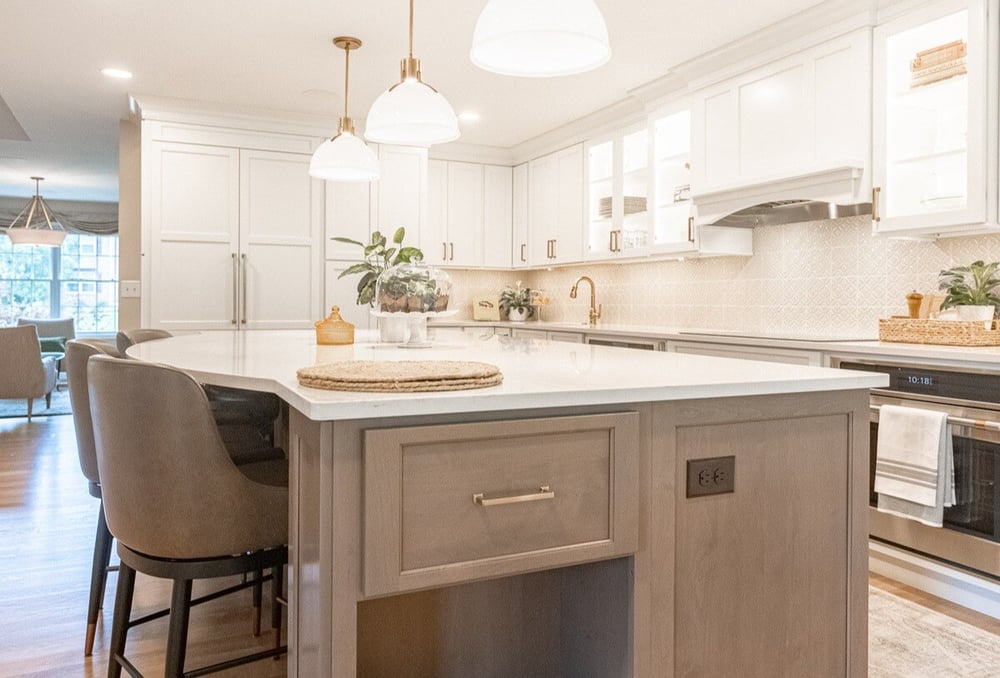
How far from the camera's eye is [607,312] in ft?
18.9

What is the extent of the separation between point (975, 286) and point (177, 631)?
3072 millimetres

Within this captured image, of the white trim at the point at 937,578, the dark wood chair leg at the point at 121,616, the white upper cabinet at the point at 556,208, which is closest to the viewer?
the dark wood chair leg at the point at 121,616

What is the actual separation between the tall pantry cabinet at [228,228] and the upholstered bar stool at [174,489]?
3.71 m

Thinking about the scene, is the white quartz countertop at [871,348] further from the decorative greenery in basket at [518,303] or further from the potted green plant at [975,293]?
the decorative greenery in basket at [518,303]

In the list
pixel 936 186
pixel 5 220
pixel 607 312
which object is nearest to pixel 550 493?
pixel 936 186

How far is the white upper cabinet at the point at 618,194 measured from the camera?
4922mm

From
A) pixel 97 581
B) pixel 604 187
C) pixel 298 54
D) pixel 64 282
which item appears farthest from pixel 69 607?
pixel 64 282

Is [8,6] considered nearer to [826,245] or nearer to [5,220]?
[826,245]

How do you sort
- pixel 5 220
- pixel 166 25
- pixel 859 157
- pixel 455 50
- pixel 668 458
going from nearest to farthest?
pixel 668 458 < pixel 859 157 < pixel 166 25 < pixel 455 50 < pixel 5 220

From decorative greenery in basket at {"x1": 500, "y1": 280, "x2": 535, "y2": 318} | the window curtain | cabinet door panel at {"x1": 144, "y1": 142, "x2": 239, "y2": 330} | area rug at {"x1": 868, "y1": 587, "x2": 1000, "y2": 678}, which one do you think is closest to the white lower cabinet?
cabinet door panel at {"x1": 144, "y1": 142, "x2": 239, "y2": 330}

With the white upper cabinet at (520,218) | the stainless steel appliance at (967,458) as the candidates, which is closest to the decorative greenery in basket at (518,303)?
the white upper cabinet at (520,218)

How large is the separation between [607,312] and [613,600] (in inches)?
175

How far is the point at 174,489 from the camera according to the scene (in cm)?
144

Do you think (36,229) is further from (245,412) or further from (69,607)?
(245,412)
